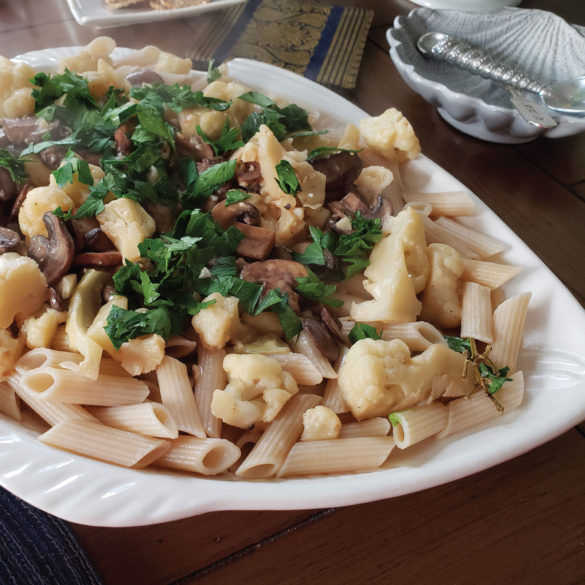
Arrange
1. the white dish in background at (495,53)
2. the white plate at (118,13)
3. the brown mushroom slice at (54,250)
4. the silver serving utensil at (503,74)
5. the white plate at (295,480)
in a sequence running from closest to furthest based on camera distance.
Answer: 1. the white plate at (295,480)
2. the brown mushroom slice at (54,250)
3. the white dish in background at (495,53)
4. the silver serving utensil at (503,74)
5. the white plate at (118,13)

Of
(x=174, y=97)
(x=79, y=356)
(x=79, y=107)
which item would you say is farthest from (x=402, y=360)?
(x=79, y=107)

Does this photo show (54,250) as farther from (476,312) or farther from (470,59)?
(470,59)

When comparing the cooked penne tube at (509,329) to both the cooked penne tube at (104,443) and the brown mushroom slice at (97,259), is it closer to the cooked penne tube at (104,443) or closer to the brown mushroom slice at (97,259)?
the cooked penne tube at (104,443)

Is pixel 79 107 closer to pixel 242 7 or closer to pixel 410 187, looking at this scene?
pixel 410 187

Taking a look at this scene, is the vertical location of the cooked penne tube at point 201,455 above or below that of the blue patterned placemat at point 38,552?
above

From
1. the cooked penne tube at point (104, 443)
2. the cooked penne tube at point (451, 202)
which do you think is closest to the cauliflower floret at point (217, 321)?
the cooked penne tube at point (104, 443)

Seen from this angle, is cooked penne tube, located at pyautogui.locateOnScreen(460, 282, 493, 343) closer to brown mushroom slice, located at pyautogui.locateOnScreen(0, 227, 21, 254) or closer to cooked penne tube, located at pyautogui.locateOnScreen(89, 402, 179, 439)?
cooked penne tube, located at pyautogui.locateOnScreen(89, 402, 179, 439)

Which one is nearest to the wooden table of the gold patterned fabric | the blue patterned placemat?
the blue patterned placemat

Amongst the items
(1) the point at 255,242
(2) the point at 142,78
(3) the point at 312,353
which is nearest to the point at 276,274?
(1) the point at 255,242
